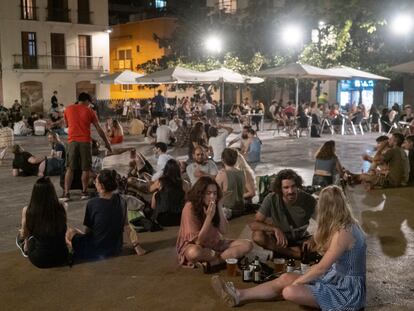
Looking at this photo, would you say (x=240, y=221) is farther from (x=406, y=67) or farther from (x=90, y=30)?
Result: (x=90, y=30)

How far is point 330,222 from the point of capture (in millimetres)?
4266

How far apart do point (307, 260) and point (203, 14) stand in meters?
33.9

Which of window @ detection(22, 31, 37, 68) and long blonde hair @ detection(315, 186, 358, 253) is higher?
window @ detection(22, 31, 37, 68)

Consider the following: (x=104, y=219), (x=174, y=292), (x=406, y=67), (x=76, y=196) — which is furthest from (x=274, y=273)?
(x=406, y=67)

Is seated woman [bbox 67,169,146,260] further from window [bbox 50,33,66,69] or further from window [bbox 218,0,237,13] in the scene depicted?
window [bbox 218,0,237,13]

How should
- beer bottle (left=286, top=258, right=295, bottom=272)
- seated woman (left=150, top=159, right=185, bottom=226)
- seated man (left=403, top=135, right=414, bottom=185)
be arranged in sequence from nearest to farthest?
1. beer bottle (left=286, top=258, right=295, bottom=272)
2. seated woman (left=150, top=159, right=185, bottom=226)
3. seated man (left=403, top=135, right=414, bottom=185)

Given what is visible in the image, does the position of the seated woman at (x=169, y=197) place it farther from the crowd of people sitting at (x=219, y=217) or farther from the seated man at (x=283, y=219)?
the seated man at (x=283, y=219)

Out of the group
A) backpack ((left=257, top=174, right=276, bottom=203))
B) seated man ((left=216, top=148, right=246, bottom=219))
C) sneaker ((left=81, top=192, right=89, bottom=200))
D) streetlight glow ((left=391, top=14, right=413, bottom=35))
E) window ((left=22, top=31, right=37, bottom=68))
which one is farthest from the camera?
window ((left=22, top=31, right=37, bottom=68))

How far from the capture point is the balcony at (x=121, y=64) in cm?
4728

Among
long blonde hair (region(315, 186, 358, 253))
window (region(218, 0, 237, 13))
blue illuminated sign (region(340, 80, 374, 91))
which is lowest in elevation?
long blonde hair (region(315, 186, 358, 253))

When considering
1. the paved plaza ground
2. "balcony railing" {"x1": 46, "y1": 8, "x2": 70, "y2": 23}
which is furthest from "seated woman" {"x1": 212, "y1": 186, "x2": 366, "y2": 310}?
"balcony railing" {"x1": 46, "y1": 8, "x2": 70, "y2": 23}

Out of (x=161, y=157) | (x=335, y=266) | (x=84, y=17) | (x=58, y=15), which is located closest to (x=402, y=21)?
(x=161, y=157)

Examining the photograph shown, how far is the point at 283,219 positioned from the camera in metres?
5.86

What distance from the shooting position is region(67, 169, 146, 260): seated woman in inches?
226
